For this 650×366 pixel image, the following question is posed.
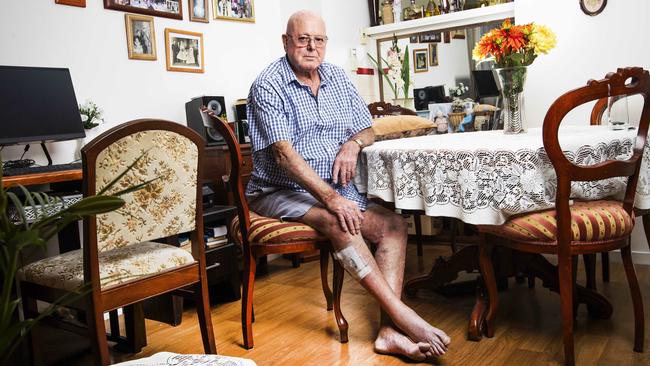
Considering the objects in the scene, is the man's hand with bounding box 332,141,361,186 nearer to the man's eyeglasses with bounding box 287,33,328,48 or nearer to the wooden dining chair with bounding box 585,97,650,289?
the man's eyeglasses with bounding box 287,33,328,48

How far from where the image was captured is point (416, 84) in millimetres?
4637

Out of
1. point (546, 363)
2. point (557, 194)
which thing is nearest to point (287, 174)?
point (557, 194)

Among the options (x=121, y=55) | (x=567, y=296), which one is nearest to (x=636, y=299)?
(x=567, y=296)

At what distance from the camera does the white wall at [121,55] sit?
268cm

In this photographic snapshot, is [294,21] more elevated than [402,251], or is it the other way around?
[294,21]

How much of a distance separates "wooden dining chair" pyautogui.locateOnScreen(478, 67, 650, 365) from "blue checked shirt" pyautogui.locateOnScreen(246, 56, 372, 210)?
0.76m

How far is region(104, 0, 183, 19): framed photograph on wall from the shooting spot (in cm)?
302

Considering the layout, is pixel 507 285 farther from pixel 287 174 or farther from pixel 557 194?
pixel 287 174

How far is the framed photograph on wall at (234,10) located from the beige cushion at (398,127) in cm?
135

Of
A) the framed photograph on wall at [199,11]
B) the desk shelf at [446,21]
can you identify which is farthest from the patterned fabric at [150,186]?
the desk shelf at [446,21]

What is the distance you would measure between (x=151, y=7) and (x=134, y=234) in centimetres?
177

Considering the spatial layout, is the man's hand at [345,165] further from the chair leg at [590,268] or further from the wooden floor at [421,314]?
the chair leg at [590,268]

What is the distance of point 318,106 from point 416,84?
2.35m

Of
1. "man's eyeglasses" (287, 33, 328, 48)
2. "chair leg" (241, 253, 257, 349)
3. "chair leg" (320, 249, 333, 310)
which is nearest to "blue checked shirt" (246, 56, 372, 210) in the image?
"man's eyeglasses" (287, 33, 328, 48)
